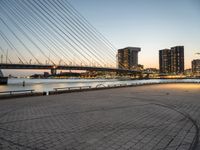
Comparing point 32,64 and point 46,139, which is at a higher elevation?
point 32,64

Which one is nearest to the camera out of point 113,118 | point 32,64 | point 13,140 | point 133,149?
point 133,149

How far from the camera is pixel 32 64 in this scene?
71.4 meters

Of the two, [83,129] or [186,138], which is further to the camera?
[83,129]

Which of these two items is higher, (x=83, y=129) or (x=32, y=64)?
(x=32, y=64)

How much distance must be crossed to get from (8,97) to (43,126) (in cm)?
1147

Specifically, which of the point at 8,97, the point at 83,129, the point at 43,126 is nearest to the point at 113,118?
the point at 83,129

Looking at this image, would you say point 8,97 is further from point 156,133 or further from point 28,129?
point 156,133

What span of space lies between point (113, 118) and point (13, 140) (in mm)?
4327

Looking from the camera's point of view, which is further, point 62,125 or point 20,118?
point 20,118

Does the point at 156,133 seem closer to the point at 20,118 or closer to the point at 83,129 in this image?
the point at 83,129

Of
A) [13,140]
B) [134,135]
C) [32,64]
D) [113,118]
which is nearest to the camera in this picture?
[13,140]

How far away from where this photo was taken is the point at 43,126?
7.09 metres

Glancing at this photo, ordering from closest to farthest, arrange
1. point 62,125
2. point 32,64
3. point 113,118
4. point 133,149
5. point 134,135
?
point 133,149, point 134,135, point 62,125, point 113,118, point 32,64

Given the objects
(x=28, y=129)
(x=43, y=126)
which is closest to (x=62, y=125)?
(x=43, y=126)
